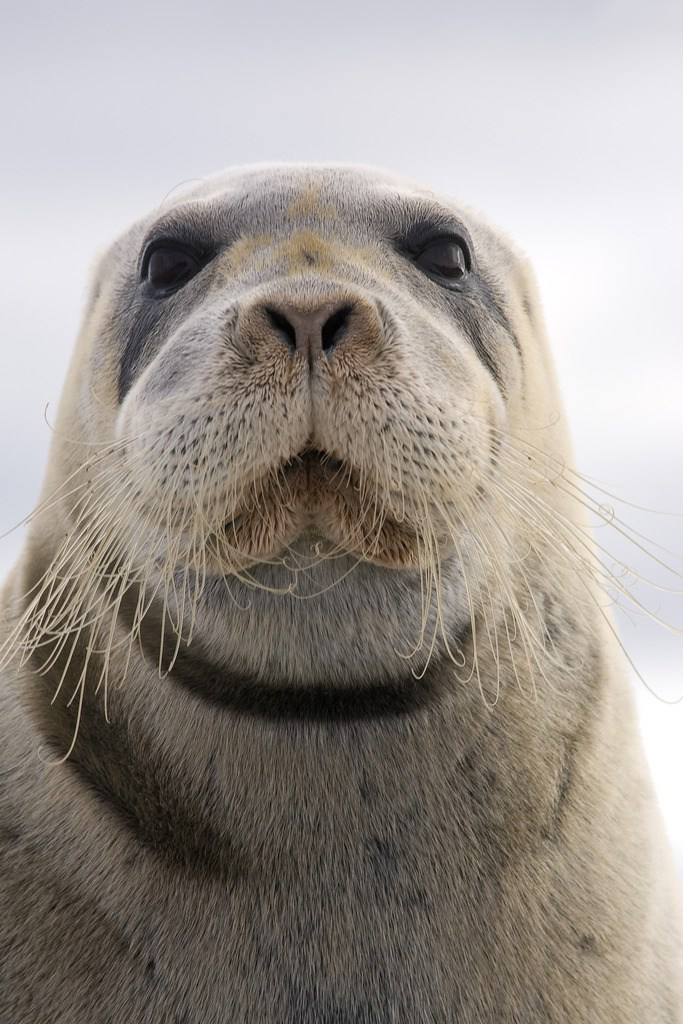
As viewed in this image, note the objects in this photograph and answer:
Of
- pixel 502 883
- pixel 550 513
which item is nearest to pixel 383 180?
pixel 550 513

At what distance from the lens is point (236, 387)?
272 centimetres

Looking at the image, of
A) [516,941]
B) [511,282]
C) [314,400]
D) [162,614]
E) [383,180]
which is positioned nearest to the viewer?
[314,400]

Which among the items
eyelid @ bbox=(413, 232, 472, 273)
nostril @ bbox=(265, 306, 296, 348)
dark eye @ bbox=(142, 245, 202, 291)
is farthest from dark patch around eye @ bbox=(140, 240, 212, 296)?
nostril @ bbox=(265, 306, 296, 348)

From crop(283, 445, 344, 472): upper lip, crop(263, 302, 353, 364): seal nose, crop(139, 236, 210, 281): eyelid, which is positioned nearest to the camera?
crop(263, 302, 353, 364): seal nose

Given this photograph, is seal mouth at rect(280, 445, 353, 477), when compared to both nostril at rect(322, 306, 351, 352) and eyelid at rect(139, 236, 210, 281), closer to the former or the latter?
nostril at rect(322, 306, 351, 352)

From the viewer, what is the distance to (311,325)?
104 inches

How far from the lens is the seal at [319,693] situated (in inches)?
111

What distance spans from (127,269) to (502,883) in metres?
2.55

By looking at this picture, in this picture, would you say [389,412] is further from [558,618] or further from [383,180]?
[383,180]

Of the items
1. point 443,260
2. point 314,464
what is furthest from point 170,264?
point 314,464

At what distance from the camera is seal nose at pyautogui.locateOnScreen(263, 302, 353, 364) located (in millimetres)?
2648

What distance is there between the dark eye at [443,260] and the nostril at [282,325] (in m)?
0.98

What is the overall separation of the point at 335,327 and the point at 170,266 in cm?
114

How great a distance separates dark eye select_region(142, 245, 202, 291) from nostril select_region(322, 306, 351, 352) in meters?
1.03
